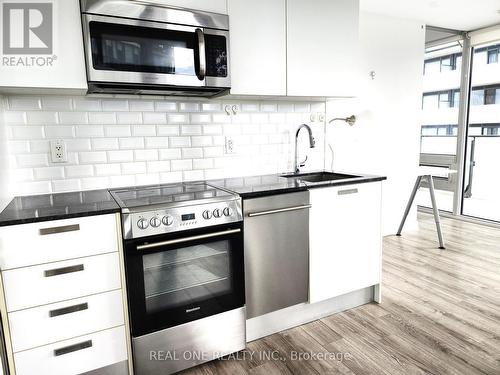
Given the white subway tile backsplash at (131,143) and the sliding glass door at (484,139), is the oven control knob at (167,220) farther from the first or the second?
the sliding glass door at (484,139)

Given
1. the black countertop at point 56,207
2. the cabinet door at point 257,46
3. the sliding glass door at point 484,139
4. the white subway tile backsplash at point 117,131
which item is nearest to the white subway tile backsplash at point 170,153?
the white subway tile backsplash at point 117,131

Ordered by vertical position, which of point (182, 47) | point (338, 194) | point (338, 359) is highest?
point (182, 47)

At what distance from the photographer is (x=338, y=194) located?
2.23 metres

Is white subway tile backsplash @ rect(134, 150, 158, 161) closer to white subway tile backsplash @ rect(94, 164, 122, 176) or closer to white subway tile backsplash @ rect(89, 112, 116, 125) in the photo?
white subway tile backsplash @ rect(94, 164, 122, 176)

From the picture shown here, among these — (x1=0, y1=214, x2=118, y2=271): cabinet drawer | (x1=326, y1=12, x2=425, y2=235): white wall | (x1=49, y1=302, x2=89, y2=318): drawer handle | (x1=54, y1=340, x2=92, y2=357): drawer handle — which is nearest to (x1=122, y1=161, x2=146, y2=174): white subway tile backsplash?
(x1=0, y1=214, x2=118, y2=271): cabinet drawer

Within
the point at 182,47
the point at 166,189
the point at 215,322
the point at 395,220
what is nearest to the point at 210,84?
the point at 182,47

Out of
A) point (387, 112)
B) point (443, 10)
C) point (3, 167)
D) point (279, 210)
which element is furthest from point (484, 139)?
point (3, 167)

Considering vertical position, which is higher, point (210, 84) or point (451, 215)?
point (210, 84)

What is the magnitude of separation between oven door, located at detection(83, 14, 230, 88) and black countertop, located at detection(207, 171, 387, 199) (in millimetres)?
642

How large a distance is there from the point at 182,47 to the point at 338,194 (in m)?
1.34

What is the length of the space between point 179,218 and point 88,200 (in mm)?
542

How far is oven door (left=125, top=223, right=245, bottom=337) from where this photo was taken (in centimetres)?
163

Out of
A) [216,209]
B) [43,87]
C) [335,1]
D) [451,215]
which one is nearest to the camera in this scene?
[43,87]

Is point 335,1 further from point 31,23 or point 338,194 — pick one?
point 31,23
